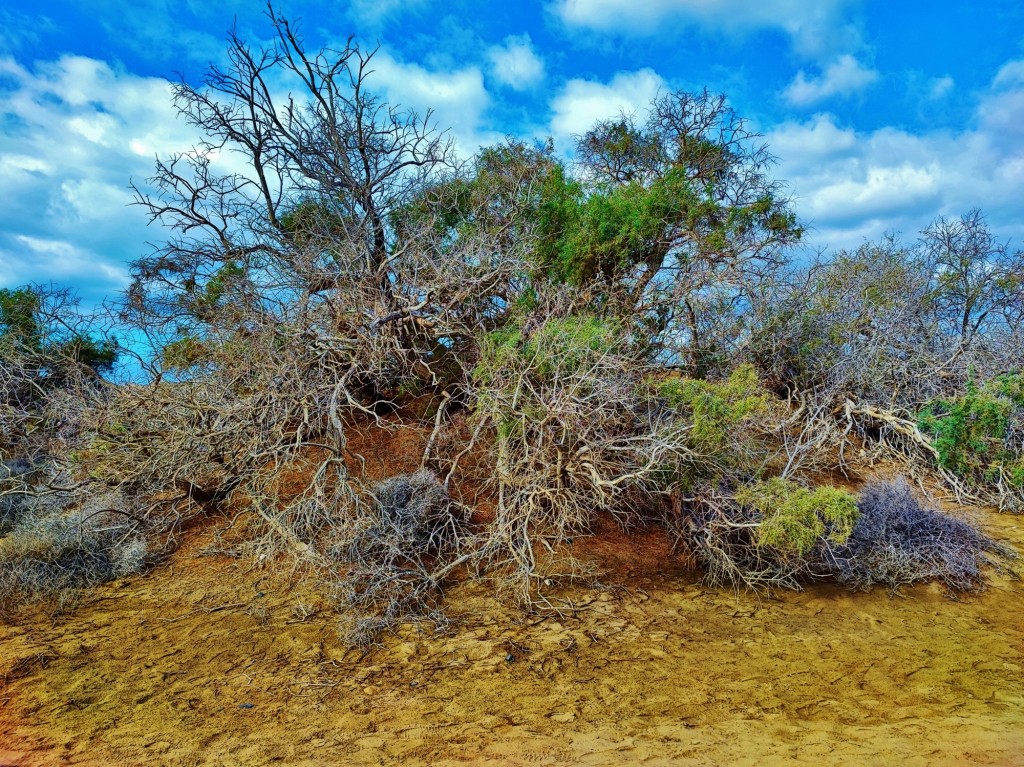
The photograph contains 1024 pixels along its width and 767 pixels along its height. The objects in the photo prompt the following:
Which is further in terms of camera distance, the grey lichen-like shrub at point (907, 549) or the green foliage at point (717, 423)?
the grey lichen-like shrub at point (907, 549)

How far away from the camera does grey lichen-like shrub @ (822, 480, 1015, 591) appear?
295 inches

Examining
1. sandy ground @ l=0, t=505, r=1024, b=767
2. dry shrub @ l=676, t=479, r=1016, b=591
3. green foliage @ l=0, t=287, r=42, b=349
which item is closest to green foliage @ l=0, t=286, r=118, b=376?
green foliage @ l=0, t=287, r=42, b=349

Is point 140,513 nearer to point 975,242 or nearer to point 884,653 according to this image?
point 884,653

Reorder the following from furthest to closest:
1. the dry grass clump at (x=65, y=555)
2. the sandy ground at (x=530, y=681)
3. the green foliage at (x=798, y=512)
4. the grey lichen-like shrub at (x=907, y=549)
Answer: the grey lichen-like shrub at (x=907, y=549), the dry grass clump at (x=65, y=555), the green foliage at (x=798, y=512), the sandy ground at (x=530, y=681)

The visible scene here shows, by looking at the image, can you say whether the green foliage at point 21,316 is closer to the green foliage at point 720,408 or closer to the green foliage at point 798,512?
the green foliage at point 720,408

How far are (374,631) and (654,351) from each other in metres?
5.96

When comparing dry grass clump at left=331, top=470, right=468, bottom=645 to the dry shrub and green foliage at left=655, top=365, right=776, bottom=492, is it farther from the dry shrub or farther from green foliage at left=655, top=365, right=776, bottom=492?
the dry shrub

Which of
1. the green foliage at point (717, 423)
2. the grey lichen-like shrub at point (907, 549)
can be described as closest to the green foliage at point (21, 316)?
the green foliage at point (717, 423)

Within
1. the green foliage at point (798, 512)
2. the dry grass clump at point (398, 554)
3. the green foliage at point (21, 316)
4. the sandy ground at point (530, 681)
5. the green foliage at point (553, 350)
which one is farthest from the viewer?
the green foliage at point (21, 316)

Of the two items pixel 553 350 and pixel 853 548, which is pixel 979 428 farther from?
pixel 553 350

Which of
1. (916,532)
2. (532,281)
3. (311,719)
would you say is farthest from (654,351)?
(311,719)

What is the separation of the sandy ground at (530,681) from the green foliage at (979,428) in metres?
2.27

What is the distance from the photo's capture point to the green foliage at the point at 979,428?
848 centimetres

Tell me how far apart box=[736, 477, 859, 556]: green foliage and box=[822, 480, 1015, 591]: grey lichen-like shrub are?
1.16 meters
